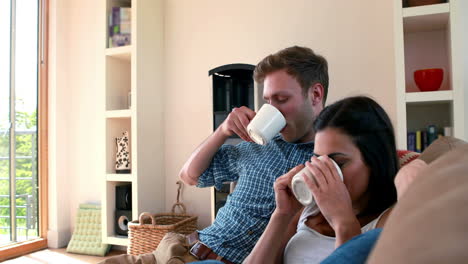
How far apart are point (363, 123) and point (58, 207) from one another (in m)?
2.86

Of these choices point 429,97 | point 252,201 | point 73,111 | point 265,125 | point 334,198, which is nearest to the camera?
point 334,198

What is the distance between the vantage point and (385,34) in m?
2.35

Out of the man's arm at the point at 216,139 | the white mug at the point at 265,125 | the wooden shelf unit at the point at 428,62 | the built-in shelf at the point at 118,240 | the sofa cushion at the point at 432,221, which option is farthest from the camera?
the built-in shelf at the point at 118,240

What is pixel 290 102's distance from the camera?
4.68 ft

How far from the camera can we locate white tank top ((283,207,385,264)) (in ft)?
2.86

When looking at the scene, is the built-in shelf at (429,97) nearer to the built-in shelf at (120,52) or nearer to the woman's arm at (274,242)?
the woman's arm at (274,242)

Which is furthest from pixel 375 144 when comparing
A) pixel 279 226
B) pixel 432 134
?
pixel 432 134

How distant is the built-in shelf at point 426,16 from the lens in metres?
1.79

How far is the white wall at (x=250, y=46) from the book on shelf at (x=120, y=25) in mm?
320

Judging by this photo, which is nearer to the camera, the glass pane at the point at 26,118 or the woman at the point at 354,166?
the woman at the point at 354,166

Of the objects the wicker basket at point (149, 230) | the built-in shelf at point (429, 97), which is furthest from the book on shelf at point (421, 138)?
the wicker basket at point (149, 230)

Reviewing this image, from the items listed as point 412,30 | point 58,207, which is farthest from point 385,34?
point 58,207

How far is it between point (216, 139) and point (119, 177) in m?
1.44

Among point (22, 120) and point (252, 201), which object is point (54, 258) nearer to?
point (22, 120)
